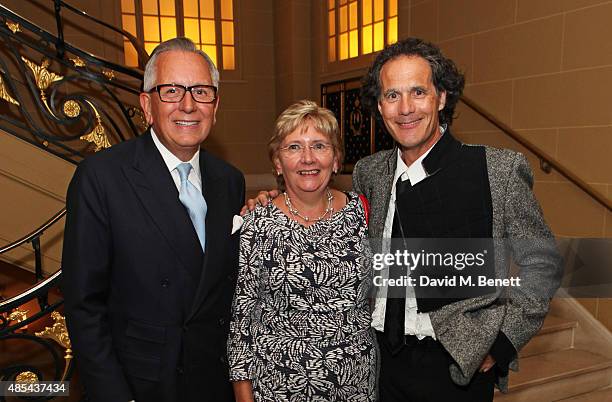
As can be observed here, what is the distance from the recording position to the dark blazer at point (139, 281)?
134 cm

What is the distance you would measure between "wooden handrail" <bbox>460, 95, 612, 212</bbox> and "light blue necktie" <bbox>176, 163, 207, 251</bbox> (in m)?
2.99

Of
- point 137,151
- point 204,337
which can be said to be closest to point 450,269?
point 204,337

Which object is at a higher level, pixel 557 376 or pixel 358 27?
pixel 358 27

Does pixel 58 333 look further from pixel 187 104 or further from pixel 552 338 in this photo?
pixel 552 338

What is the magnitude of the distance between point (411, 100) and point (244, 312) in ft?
3.06

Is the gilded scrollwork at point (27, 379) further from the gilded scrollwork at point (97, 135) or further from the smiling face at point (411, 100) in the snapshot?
the smiling face at point (411, 100)

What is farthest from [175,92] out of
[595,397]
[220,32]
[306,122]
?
A: [220,32]

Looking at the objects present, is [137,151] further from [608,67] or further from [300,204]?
[608,67]

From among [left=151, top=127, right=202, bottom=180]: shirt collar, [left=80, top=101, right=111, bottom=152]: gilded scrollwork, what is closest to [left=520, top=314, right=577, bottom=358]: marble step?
[left=151, top=127, right=202, bottom=180]: shirt collar

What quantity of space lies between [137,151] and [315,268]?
2.35ft

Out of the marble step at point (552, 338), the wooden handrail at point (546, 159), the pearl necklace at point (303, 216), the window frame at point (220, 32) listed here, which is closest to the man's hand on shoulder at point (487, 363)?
the pearl necklace at point (303, 216)

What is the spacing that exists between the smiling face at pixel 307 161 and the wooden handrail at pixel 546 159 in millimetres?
2539

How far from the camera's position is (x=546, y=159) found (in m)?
3.54

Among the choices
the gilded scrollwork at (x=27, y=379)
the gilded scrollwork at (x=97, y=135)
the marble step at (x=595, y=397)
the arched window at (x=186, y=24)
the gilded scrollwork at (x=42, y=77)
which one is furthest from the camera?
the arched window at (x=186, y=24)
